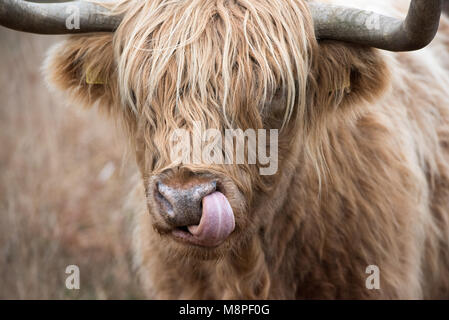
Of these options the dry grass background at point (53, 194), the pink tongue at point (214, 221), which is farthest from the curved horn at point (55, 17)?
the dry grass background at point (53, 194)

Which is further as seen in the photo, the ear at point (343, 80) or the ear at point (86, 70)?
the ear at point (86, 70)

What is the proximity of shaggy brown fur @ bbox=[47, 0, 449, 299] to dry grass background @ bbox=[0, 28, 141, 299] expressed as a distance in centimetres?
181

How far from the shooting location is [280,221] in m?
3.50

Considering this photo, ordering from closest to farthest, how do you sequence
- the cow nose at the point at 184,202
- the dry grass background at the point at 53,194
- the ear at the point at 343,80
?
the cow nose at the point at 184,202 → the ear at the point at 343,80 → the dry grass background at the point at 53,194

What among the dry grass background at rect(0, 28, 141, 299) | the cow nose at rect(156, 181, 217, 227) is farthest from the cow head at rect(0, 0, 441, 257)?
the dry grass background at rect(0, 28, 141, 299)

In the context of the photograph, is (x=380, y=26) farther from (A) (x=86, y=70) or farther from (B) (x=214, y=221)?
(A) (x=86, y=70)

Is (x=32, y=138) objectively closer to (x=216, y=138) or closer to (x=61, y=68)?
(x=61, y=68)

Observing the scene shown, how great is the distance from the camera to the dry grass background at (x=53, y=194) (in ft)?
18.6

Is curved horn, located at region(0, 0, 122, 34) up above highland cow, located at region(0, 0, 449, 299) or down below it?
above

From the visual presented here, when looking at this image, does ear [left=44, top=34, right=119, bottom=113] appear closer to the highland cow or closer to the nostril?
the highland cow

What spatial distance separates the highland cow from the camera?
113 inches

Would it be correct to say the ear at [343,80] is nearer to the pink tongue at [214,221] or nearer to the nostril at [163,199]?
the pink tongue at [214,221]

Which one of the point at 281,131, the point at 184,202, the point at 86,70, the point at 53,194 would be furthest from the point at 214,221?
the point at 53,194

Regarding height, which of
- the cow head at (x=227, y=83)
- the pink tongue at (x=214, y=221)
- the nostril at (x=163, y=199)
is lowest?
the pink tongue at (x=214, y=221)
